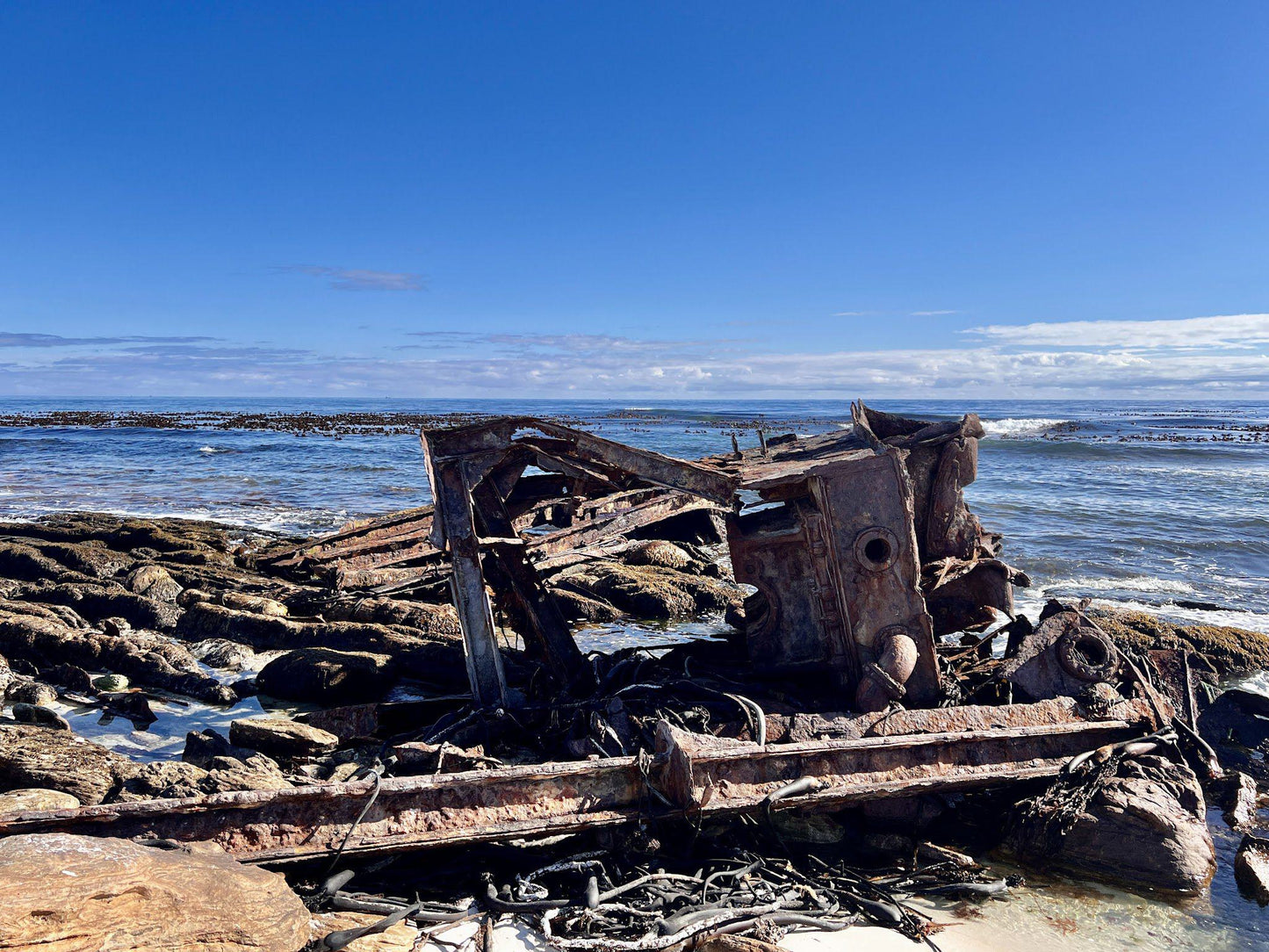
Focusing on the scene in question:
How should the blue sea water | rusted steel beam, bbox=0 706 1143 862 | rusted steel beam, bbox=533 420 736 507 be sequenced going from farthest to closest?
the blue sea water < rusted steel beam, bbox=533 420 736 507 < rusted steel beam, bbox=0 706 1143 862

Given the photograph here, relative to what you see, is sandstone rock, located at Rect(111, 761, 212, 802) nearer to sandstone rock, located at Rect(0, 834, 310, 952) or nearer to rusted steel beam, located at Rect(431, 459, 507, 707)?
sandstone rock, located at Rect(0, 834, 310, 952)

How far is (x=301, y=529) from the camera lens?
54.7ft

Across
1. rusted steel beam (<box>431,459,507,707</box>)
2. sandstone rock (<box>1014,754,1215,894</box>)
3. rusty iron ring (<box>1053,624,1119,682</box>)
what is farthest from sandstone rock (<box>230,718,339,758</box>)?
rusty iron ring (<box>1053,624,1119,682</box>)

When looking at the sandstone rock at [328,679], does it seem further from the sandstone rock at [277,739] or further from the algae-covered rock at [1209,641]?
the algae-covered rock at [1209,641]

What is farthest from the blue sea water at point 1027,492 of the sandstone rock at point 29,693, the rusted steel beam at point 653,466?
the sandstone rock at point 29,693

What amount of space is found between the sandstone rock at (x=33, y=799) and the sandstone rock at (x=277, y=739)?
1.32 meters

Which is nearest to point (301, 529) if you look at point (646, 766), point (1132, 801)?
point (646, 766)

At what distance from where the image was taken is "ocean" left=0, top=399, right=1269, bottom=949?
14.6 feet

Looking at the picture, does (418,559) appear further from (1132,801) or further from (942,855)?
(1132,801)

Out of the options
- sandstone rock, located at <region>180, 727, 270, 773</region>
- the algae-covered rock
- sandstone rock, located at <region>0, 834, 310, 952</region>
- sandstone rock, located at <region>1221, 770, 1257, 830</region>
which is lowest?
sandstone rock, located at <region>1221, 770, 1257, 830</region>

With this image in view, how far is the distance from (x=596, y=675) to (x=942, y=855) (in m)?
2.65

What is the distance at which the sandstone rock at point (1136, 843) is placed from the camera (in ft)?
15.2

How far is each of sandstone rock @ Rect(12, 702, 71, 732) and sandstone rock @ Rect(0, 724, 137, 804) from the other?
1.18 metres

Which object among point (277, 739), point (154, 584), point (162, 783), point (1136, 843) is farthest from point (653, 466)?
point (154, 584)
